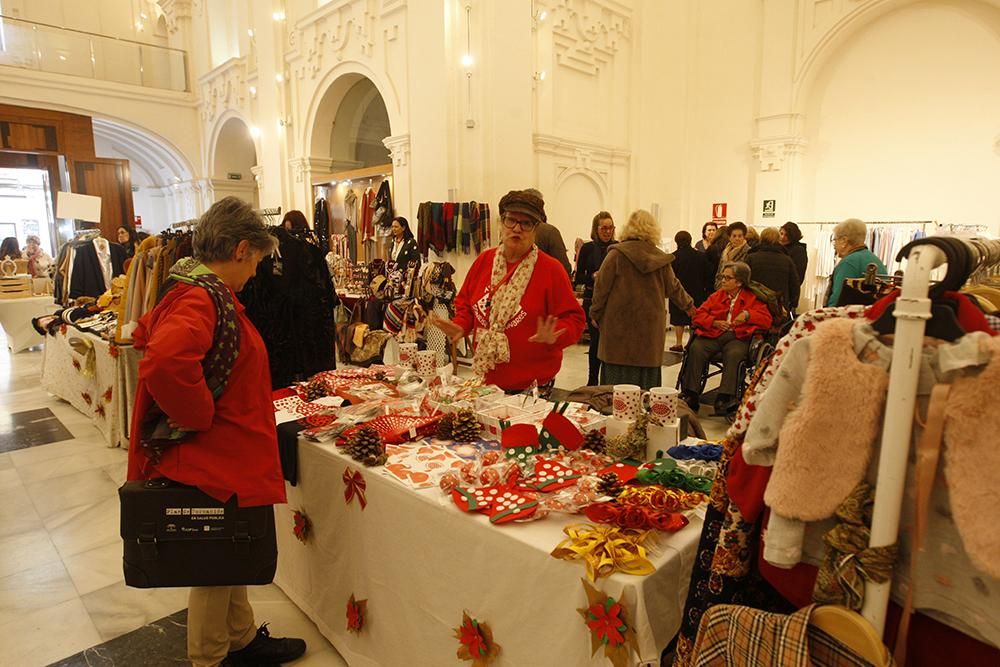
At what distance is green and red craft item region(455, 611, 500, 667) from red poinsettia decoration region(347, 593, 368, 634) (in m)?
0.54

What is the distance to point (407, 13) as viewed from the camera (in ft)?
23.3

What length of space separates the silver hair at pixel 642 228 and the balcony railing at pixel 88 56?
13200 mm

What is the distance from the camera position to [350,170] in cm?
934

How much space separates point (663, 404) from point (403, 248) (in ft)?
16.6

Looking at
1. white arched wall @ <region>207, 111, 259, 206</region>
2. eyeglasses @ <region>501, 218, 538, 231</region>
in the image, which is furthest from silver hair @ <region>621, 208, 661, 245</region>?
white arched wall @ <region>207, 111, 259, 206</region>

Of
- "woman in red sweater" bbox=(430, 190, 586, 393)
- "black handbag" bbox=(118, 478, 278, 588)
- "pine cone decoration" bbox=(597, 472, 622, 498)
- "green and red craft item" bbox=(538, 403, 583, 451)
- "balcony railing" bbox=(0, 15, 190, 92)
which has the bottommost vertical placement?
"black handbag" bbox=(118, 478, 278, 588)

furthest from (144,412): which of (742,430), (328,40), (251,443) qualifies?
(328,40)

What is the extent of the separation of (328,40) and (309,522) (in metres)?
8.25

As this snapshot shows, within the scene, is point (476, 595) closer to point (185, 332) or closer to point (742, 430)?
point (742, 430)

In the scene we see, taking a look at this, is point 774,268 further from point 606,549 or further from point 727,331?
point 606,549

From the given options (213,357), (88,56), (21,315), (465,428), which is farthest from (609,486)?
(88,56)

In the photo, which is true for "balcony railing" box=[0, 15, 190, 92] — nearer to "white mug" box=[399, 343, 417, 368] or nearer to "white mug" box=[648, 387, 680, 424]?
"white mug" box=[399, 343, 417, 368]

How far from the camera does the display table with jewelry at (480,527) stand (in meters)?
1.29

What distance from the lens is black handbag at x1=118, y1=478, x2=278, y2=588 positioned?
165cm
